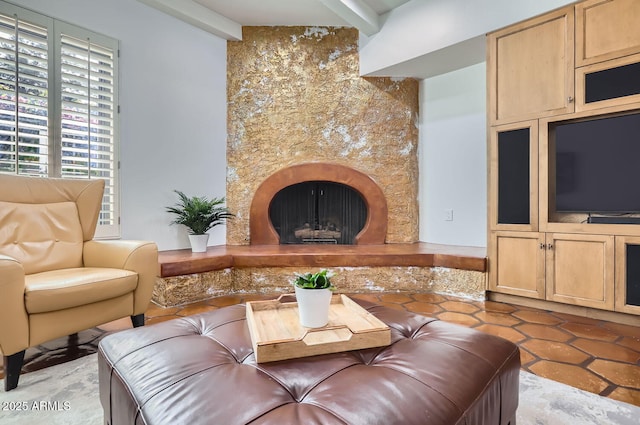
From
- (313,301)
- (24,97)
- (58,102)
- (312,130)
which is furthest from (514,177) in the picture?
(24,97)

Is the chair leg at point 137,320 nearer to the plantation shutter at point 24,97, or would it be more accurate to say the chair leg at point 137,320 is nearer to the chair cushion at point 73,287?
the chair cushion at point 73,287

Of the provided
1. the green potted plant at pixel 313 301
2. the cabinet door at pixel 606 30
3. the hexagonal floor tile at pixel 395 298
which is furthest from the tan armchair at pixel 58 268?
the cabinet door at pixel 606 30

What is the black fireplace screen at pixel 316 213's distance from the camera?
12.9 ft

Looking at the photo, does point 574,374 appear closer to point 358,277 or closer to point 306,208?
point 358,277

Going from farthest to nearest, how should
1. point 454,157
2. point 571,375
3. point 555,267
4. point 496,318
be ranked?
1. point 454,157
2. point 555,267
3. point 496,318
4. point 571,375

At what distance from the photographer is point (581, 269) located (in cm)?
238

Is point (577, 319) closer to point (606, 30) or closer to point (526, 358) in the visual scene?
point (526, 358)

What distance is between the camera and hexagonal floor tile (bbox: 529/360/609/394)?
1.47m

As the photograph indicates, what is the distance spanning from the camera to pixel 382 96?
3.74 m

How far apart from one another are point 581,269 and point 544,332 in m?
0.62

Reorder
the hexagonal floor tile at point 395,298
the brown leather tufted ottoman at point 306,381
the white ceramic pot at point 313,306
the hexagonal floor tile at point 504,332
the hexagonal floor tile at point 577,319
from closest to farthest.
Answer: the brown leather tufted ottoman at point 306,381
the white ceramic pot at point 313,306
the hexagonal floor tile at point 504,332
the hexagonal floor tile at point 577,319
the hexagonal floor tile at point 395,298

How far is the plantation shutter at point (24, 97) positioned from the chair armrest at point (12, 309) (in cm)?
141

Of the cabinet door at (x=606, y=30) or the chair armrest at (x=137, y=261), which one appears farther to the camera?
the cabinet door at (x=606, y=30)

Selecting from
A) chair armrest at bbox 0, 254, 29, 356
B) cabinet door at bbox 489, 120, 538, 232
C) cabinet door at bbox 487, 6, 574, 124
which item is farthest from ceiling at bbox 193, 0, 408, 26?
chair armrest at bbox 0, 254, 29, 356
